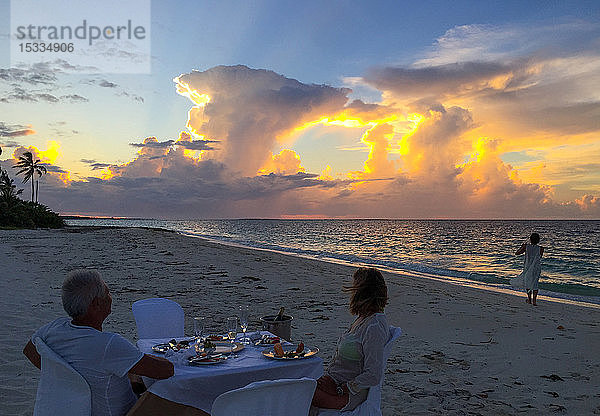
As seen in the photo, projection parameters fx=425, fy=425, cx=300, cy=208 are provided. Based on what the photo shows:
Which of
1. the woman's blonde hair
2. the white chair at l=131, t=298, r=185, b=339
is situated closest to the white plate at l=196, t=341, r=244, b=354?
the woman's blonde hair

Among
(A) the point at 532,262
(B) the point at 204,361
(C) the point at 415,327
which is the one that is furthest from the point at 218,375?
(A) the point at 532,262

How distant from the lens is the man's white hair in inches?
100.0

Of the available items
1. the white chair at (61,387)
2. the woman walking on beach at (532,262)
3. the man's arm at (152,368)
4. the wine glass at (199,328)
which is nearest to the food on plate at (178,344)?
the wine glass at (199,328)

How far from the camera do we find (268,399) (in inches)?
88.3

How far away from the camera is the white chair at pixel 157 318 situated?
14.7 ft

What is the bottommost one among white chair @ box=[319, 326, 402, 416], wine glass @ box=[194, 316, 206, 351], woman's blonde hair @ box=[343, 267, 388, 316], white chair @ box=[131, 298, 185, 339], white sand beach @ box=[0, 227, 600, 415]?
white sand beach @ box=[0, 227, 600, 415]

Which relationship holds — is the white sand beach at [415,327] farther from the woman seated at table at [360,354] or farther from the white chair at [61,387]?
the white chair at [61,387]

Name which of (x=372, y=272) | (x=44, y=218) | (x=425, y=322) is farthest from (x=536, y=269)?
(x=44, y=218)

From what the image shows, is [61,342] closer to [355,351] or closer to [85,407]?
[85,407]

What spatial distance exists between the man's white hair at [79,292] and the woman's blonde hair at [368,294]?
176 centimetres

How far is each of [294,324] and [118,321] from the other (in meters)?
3.19

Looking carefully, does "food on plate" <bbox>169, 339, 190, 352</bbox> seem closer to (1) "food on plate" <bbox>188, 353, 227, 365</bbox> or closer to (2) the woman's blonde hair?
(1) "food on plate" <bbox>188, 353, 227, 365</bbox>

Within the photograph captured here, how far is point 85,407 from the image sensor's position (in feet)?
8.42

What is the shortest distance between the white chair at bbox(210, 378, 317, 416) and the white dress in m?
9.26
